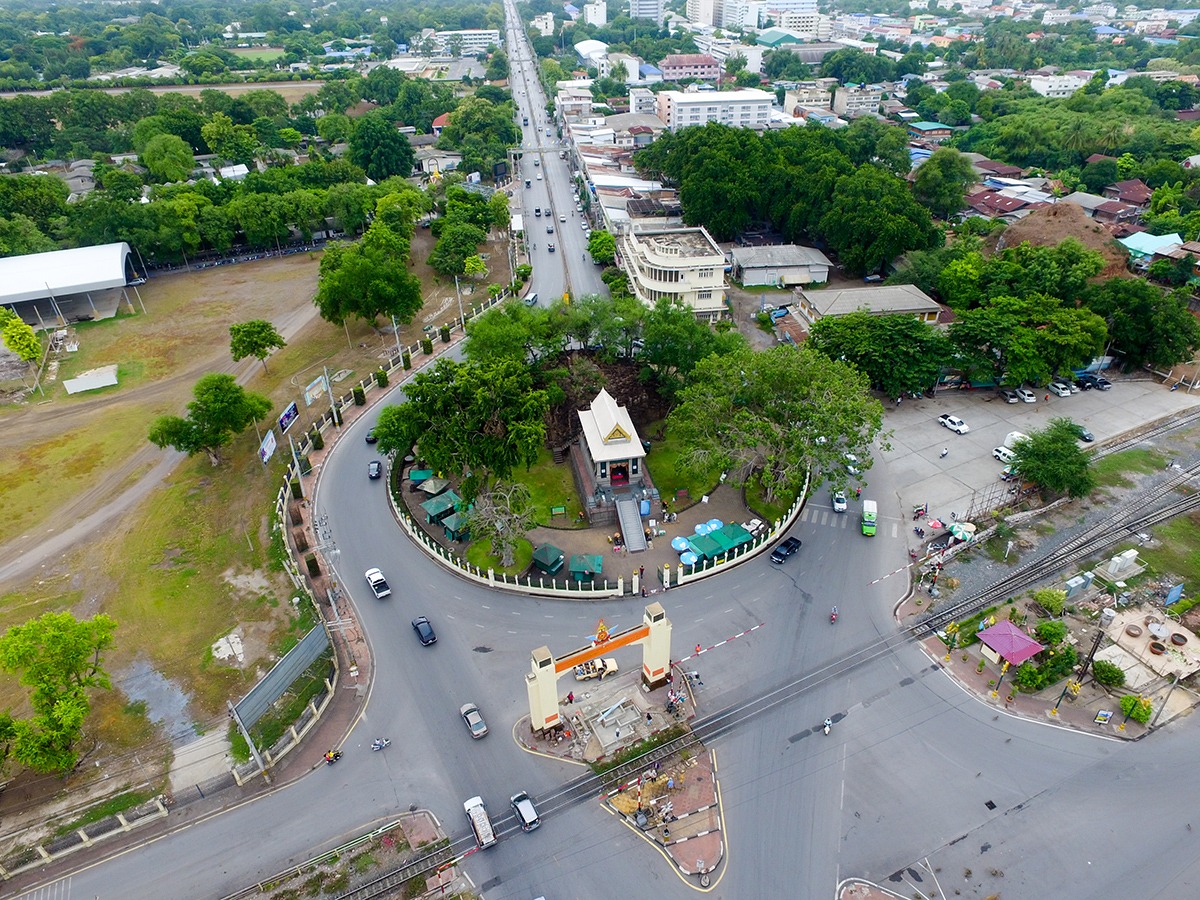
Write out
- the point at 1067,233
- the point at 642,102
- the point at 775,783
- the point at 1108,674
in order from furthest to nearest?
the point at 642,102, the point at 1067,233, the point at 1108,674, the point at 775,783

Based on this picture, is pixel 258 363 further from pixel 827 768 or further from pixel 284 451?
pixel 827 768

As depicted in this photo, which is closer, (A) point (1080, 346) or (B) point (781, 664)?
(B) point (781, 664)

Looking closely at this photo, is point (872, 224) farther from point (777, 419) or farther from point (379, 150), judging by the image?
point (379, 150)

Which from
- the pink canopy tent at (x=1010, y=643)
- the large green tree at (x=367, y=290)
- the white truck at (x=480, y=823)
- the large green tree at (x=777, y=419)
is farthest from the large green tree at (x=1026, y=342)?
the large green tree at (x=367, y=290)

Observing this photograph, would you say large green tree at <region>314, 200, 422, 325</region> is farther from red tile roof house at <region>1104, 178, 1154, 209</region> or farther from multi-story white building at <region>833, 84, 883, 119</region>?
multi-story white building at <region>833, 84, 883, 119</region>

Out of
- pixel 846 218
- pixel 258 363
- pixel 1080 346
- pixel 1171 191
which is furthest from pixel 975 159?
pixel 258 363

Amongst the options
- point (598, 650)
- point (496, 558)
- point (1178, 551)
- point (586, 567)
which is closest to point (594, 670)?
point (598, 650)

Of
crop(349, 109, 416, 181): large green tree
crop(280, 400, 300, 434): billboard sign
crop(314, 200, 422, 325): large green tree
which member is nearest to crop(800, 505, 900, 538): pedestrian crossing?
crop(280, 400, 300, 434): billboard sign
